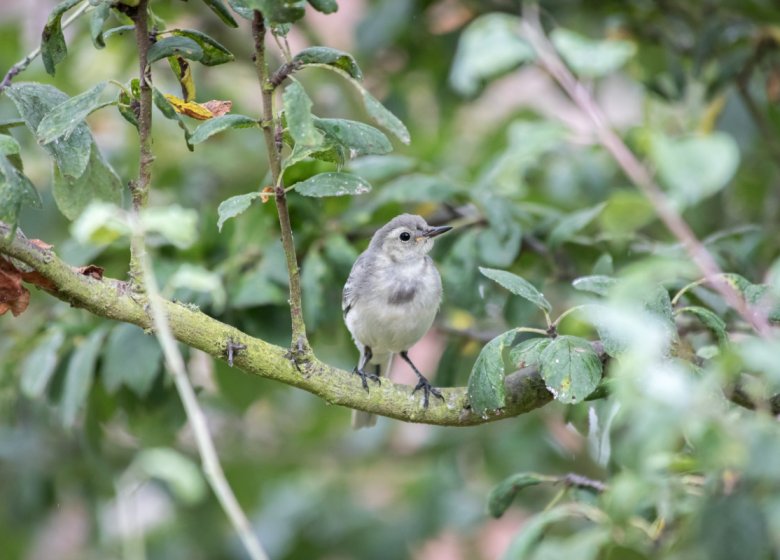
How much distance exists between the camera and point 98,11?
2371 mm

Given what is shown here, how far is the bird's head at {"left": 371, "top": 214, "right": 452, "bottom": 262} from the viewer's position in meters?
4.09

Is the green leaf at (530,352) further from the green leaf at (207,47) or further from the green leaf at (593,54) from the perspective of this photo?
the green leaf at (207,47)

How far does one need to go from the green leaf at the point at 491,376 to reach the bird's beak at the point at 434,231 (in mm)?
1533

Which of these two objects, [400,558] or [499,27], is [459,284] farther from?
[400,558]

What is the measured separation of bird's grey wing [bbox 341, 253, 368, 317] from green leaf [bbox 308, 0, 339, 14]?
216cm

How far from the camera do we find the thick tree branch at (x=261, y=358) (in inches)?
92.0

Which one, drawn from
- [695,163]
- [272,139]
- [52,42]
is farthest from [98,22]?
[695,163]

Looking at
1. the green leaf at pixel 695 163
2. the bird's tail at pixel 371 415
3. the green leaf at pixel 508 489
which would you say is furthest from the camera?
the bird's tail at pixel 371 415

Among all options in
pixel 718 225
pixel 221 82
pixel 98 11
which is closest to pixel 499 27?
pixel 98 11

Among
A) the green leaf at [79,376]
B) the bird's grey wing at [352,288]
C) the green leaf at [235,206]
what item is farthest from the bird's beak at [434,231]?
the green leaf at [235,206]

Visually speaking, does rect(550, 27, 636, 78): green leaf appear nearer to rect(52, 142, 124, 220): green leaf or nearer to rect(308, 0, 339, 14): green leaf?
rect(308, 0, 339, 14): green leaf

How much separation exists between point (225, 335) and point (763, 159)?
3.32 meters

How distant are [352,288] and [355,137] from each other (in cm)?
206

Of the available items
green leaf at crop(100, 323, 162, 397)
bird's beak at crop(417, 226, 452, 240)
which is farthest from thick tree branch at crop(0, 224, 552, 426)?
bird's beak at crop(417, 226, 452, 240)
